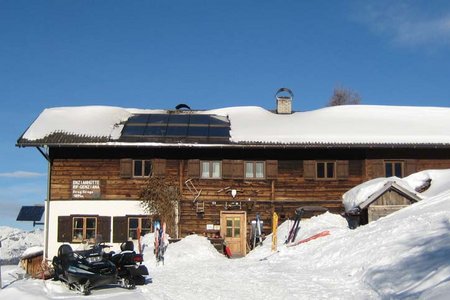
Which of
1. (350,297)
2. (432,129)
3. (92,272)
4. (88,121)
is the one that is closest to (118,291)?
(92,272)

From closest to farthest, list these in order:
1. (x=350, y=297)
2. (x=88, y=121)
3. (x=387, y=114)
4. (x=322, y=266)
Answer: (x=350, y=297)
(x=322, y=266)
(x=88, y=121)
(x=387, y=114)

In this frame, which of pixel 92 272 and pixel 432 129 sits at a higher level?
pixel 432 129

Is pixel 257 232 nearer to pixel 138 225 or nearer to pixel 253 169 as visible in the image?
pixel 253 169

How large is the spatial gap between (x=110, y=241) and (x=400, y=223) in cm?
1389

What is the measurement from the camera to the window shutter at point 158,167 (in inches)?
Answer: 999

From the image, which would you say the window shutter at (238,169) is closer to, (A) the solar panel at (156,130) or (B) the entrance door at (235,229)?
(B) the entrance door at (235,229)

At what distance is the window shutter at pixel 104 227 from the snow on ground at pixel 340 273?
27.2 feet

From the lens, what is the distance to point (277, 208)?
25672mm

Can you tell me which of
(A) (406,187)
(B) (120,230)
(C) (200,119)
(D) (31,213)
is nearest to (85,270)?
(B) (120,230)

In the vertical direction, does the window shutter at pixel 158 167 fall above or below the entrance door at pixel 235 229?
above

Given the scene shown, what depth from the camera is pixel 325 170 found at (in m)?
26.0

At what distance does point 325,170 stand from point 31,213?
17.4 metres

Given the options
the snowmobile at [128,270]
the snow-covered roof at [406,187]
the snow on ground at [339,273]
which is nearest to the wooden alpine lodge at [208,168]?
the snow-covered roof at [406,187]

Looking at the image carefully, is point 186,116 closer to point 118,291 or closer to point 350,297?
point 118,291
